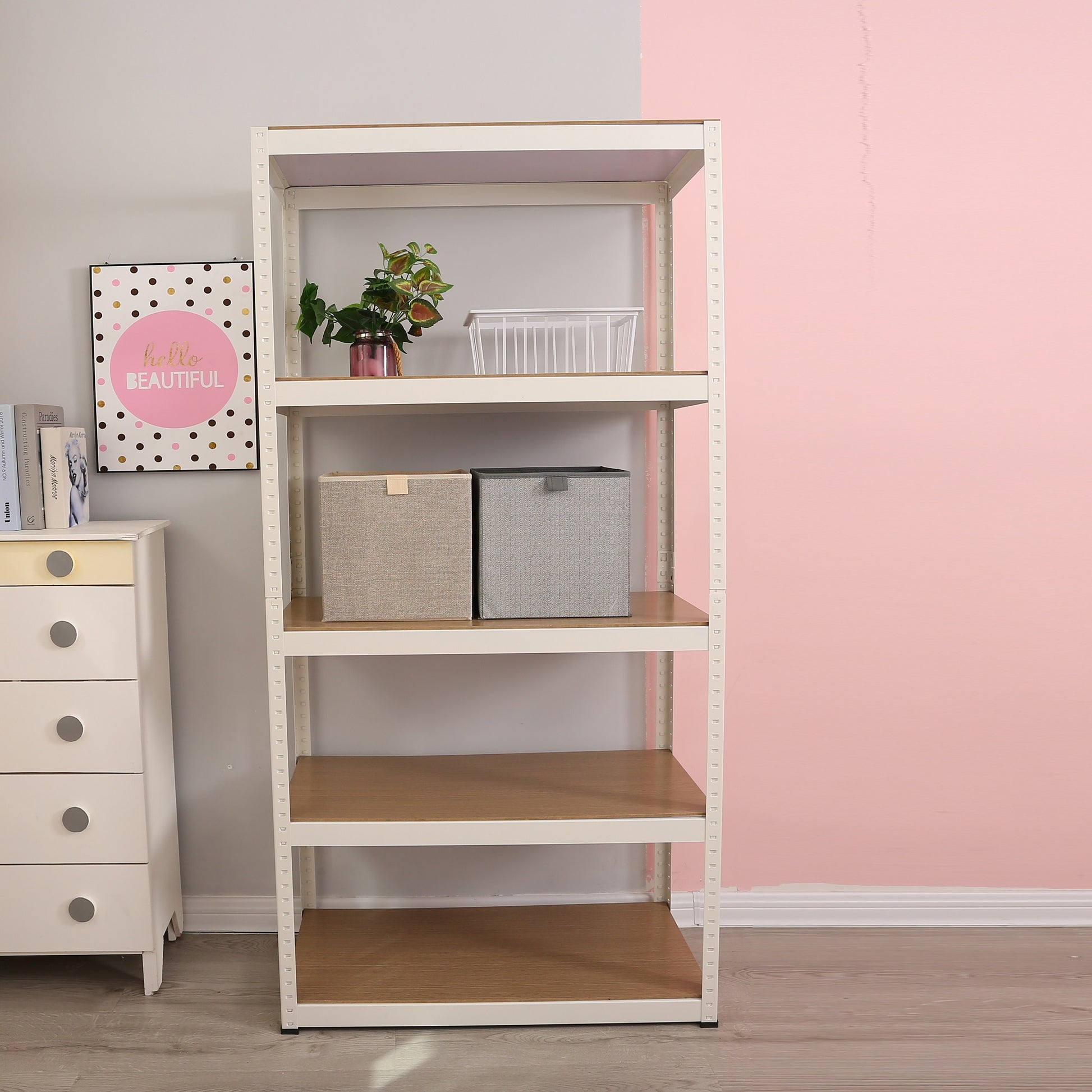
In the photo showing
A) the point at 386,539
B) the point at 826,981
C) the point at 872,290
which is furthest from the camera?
the point at 872,290

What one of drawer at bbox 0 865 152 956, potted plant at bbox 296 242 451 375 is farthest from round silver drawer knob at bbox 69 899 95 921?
potted plant at bbox 296 242 451 375

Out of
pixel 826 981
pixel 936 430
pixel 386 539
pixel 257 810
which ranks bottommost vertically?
pixel 826 981

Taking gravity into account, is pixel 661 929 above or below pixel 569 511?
below

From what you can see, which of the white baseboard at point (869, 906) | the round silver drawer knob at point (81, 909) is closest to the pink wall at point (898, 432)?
the white baseboard at point (869, 906)

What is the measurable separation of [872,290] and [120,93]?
1.76 meters

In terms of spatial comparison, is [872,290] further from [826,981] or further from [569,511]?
[826,981]

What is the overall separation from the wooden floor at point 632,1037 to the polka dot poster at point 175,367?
3.74 ft

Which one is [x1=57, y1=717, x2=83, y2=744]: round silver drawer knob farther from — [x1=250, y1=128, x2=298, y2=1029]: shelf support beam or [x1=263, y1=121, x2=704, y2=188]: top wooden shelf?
[x1=263, y1=121, x2=704, y2=188]: top wooden shelf

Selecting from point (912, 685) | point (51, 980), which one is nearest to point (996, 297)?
point (912, 685)

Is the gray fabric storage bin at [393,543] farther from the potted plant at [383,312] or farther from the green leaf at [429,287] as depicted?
the green leaf at [429,287]

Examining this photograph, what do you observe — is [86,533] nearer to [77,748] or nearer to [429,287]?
[77,748]

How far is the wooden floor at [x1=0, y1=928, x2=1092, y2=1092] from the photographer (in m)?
1.69

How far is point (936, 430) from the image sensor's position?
7.11 ft

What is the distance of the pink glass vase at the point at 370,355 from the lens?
1.85m
